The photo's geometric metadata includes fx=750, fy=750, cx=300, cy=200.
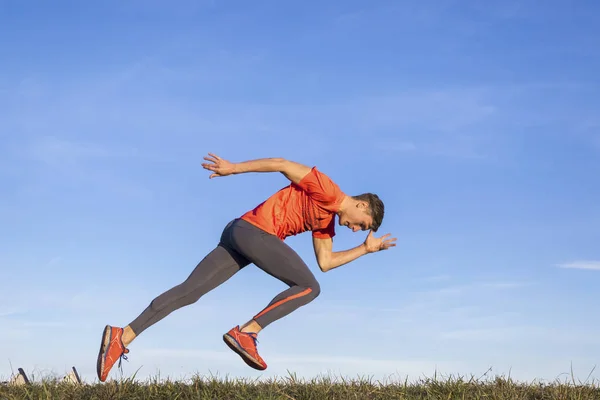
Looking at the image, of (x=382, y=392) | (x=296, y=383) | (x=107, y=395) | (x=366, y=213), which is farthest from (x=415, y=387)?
(x=107, y=395)

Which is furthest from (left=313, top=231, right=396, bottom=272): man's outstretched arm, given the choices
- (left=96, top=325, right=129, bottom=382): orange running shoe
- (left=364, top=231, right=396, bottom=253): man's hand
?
A: (left=96, top=325, right=129, bottom=382): orange running shoe

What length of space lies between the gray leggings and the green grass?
682 millimetres

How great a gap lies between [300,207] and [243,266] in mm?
917

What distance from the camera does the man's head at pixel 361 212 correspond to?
27.1 feet

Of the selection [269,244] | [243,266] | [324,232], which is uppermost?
[324,232]

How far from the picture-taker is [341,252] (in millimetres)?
8805

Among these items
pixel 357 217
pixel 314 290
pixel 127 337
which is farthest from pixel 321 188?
A: pixel 127 337

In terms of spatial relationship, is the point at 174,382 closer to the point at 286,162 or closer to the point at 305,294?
the point at 305,294

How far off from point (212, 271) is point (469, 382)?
3.08m

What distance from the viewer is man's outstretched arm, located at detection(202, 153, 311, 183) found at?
7.78 m

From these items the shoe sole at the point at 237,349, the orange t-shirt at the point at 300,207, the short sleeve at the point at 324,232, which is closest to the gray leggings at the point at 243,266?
the orange t-shirt at the point at 300,207

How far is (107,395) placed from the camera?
7.72m

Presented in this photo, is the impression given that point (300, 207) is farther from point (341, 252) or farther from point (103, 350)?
point (103, 350)

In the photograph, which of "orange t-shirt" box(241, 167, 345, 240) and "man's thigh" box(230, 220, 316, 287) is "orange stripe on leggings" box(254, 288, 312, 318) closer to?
"man's thigh" box(230, 220, 316, 287)
